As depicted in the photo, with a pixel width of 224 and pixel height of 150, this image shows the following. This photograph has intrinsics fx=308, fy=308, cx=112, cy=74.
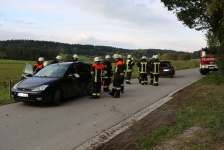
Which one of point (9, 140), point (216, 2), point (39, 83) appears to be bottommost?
point (9, 140)

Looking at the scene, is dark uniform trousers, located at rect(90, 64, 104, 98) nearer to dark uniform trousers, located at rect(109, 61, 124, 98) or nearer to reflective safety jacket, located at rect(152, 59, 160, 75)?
dark uniform trousers, located at rect(109, 61, 124, 98)

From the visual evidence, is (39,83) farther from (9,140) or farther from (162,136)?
(162,136)

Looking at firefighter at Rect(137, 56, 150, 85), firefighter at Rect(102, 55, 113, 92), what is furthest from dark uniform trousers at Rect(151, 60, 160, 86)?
firefighter at Rect(102, 55, 113, 92)

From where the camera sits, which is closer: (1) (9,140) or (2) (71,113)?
(1) (9,140)

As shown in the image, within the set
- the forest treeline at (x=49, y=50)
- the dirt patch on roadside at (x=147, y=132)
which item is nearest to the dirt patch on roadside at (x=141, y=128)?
the dirt patch on roadside at (x=147, y=132)

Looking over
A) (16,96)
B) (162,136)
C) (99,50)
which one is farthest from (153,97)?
(99,50)

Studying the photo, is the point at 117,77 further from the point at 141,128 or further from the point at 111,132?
the point at 111,132

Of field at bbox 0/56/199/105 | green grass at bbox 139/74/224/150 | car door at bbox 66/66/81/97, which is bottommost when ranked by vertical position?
field at bbox 0/56/199/105

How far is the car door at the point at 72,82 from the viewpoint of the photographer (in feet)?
39.7

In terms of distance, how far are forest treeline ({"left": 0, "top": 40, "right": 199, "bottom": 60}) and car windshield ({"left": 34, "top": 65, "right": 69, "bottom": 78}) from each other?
39307mm

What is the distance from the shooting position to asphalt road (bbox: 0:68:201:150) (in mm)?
6617

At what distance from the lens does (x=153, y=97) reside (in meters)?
13.6

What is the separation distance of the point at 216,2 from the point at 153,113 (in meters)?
5.84

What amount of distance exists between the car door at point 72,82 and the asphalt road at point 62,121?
36 centimetres
